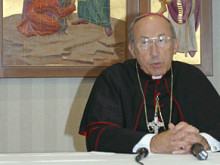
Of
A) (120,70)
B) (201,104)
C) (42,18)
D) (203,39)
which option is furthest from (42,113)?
(203,39)

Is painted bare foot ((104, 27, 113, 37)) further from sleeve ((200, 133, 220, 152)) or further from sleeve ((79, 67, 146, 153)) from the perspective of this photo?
sleeve ((200, 133, 220, 152))

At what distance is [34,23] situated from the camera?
3.29m

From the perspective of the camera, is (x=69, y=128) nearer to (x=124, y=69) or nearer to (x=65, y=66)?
(x=65, y=66)

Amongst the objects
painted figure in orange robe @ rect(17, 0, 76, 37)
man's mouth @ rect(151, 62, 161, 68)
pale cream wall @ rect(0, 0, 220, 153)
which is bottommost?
pale cream wall @ rect(0, 0, 220, 153)

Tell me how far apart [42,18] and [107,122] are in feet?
5.00

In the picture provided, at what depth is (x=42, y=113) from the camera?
11.1 feet

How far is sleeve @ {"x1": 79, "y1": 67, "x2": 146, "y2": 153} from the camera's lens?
1.94m

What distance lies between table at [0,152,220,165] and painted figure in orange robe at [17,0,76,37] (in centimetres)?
185

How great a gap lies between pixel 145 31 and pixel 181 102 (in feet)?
1.72

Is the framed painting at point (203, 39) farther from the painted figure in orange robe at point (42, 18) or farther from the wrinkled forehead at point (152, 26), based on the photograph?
the wrinkled forehead at point (152, 26)

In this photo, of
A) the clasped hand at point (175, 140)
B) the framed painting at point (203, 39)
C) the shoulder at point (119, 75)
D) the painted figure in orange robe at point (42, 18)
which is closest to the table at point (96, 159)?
the clasped hand at point (175, 140)

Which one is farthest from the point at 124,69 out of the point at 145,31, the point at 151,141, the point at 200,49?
the point at 200,49

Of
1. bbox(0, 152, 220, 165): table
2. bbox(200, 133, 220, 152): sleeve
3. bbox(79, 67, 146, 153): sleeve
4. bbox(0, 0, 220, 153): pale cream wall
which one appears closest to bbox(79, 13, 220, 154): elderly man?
bbox(79, 67, 146, 153): sleeve

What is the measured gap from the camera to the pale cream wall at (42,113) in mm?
3354
